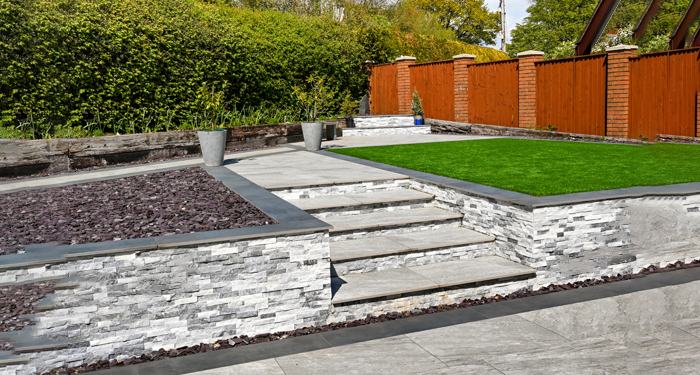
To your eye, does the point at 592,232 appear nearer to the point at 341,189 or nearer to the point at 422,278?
the point at 422,278

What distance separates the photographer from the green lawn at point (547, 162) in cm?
Answer: 627

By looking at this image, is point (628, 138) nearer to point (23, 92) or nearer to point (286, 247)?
point (286, 247)

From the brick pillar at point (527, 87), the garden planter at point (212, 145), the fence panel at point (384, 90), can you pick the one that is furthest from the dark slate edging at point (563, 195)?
the fence panel at point (384, 90)

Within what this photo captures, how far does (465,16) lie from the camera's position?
4844 cm

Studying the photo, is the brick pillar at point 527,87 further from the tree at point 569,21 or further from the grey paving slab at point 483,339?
the tree at point 569,21

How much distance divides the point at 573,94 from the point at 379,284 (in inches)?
393

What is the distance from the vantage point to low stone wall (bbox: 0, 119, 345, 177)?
357 inches

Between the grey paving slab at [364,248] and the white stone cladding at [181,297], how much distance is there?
820 millimetres

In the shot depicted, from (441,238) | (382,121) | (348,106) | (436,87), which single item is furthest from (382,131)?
(441,238)

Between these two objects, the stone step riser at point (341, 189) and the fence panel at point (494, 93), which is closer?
the stone step riser at point (341, 189)

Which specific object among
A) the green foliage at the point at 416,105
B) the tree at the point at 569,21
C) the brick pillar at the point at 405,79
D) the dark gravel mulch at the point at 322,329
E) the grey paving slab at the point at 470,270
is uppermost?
the tree at the point at 569,21

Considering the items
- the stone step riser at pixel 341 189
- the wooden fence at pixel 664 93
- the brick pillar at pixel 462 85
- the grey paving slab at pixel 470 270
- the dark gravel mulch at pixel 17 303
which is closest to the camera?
the dark gravel mulch at pixel 17 303

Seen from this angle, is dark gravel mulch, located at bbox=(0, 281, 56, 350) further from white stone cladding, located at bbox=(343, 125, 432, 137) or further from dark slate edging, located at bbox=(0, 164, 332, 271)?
white stone cladding, located at bbox=(343, 125, 432, 137)

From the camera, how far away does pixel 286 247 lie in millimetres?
4203
